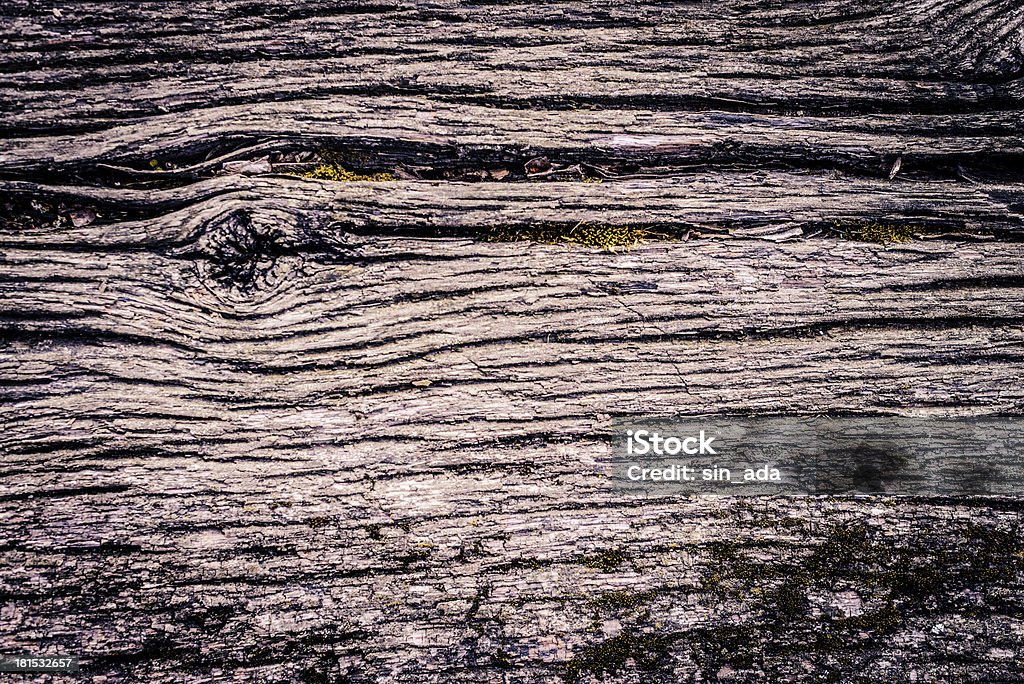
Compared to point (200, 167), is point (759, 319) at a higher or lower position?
lower

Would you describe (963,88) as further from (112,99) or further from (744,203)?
(112,99)

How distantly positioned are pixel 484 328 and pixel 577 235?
1.25 feet

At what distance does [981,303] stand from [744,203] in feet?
2.42

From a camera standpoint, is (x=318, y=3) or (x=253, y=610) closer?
(x=253, y=610)

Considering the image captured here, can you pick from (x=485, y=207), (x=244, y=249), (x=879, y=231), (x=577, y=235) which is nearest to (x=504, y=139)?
(x=485, y=207)

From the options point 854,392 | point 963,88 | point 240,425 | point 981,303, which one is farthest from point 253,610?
point 963,88

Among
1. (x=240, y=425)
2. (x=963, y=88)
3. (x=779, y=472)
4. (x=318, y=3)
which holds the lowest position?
(x=779, y=472)

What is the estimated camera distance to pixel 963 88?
6.28 ft

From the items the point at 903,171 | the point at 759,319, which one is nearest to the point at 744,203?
the point at 759,319

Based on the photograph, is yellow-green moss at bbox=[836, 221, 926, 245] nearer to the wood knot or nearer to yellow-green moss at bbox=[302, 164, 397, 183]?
yellow-green moss at bbox=[302, 164, 397, 183]

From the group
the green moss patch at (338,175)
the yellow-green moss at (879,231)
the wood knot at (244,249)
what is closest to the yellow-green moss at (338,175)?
the green moss patch at (338,175)

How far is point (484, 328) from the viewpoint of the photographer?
181cm

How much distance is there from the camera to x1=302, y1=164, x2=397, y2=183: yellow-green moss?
1859 mm

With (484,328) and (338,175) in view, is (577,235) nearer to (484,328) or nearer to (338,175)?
(484,328)
